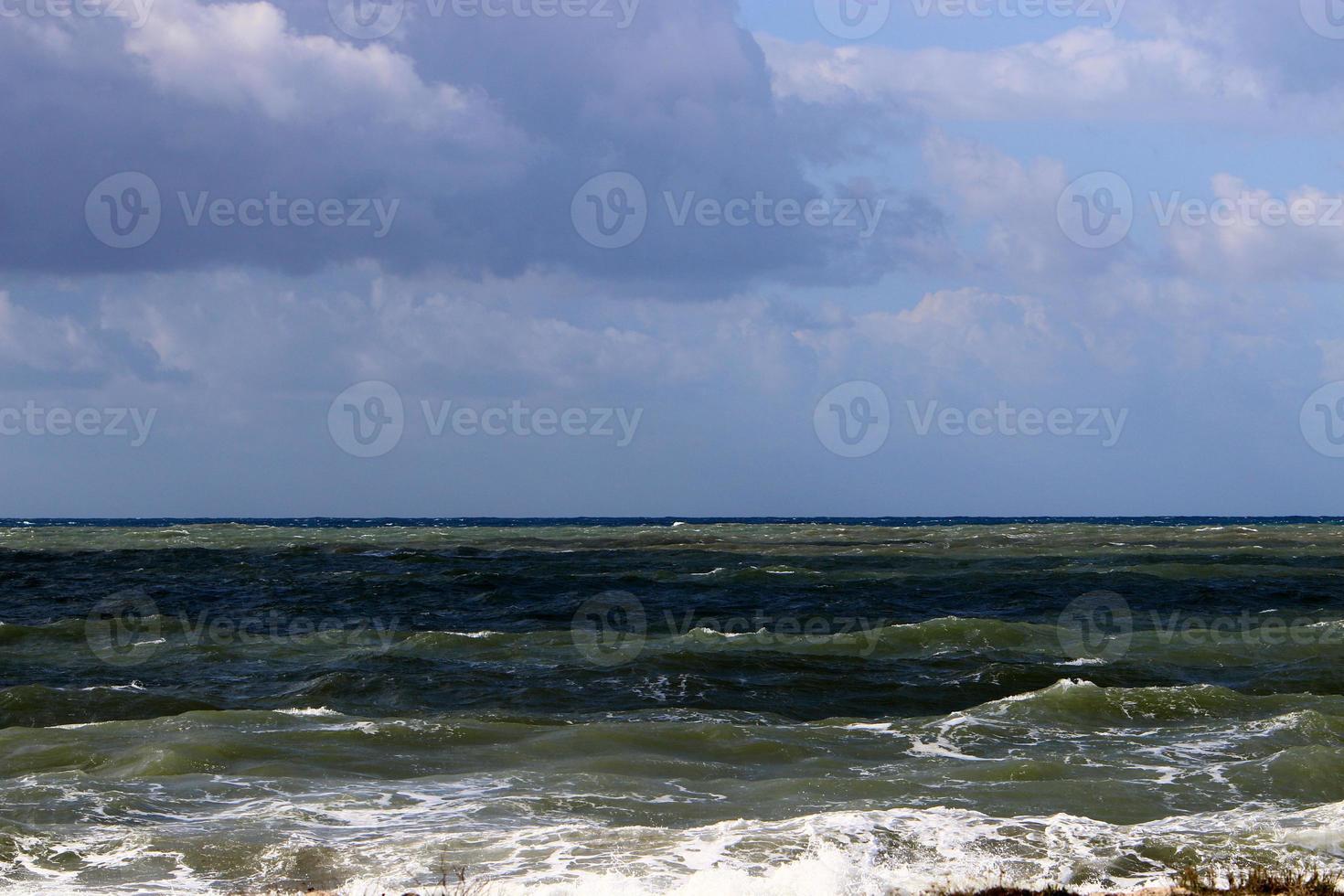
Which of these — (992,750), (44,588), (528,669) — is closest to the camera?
(992,750)

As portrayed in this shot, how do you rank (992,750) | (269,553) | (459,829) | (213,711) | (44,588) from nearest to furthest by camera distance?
1. (459,829)
2. (992,750)
3. (213,711)
4. (44,588)
5. (269,553)

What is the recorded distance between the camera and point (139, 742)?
14.9 m

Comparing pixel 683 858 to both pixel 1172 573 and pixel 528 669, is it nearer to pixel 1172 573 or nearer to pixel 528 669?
pixel 528 669

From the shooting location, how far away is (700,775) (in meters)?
13.6

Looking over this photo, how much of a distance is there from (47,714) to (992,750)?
41.5 feet

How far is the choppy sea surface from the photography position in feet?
33.5

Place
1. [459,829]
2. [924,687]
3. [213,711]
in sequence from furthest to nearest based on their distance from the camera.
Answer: [924,687], [213,711], [459,829]

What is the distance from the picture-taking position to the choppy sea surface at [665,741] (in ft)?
33.5

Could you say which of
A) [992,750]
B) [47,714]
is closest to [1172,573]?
[992,750]

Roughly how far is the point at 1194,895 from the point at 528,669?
1424cm

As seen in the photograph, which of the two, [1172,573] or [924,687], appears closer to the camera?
[924,687]

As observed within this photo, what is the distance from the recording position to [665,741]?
15180 millimetres

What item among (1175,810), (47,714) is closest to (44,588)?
(47,714)

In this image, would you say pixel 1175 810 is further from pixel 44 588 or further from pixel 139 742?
pixel 44 588
